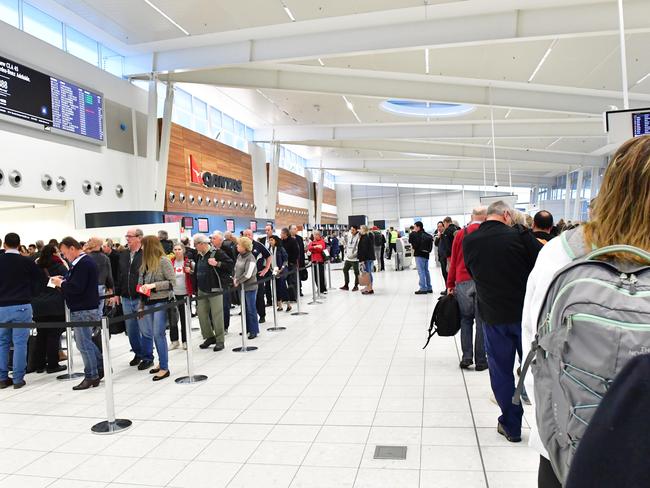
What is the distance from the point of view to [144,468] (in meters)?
3.25

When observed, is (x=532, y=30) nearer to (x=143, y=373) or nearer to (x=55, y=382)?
(x=143, y=373)

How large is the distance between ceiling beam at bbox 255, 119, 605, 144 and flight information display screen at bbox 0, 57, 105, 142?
380 inches

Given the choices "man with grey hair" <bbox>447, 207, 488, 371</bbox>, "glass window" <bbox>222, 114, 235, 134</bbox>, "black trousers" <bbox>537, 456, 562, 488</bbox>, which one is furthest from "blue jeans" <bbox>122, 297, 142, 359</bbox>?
"glass window" <bbox>222, 114, 235, 134</bbox>

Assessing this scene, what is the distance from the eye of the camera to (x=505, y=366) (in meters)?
3.30

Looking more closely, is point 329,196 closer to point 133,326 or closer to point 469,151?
point 469,151

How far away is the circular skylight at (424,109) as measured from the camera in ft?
52.6

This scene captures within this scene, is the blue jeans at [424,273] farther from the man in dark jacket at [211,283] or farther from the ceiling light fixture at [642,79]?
the ceiling light fixture at [642,79]

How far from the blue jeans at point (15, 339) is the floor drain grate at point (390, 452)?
4398mm

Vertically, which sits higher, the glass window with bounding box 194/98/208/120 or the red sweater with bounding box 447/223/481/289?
the glass window with bounding box 194/98/208/120

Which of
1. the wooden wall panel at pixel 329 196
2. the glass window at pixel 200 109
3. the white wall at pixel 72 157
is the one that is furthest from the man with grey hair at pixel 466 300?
the wooden wall panel at pixel 329 196

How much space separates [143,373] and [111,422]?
1780 mm

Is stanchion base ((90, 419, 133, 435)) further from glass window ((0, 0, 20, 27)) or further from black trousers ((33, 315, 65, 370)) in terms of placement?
glass window ((0, 0, 20, 27))

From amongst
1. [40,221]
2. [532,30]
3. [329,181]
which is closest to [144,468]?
[532,30]

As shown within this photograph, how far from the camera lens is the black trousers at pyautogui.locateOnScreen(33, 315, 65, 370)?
614 cm
